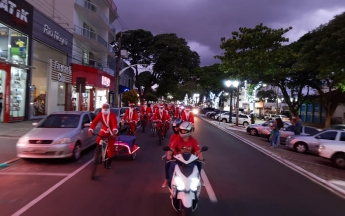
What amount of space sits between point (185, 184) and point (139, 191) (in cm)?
216

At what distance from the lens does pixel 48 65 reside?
24.7 metres

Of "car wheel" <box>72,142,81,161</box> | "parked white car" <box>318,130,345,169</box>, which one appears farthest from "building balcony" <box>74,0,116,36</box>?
"parked white car" <box>318,130,345,169</box>

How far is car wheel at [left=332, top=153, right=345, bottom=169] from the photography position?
11.4 meters

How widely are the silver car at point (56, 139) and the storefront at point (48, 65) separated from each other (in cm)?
1282

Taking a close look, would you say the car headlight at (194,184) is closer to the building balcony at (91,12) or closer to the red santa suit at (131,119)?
the red santa suit at (131,119)

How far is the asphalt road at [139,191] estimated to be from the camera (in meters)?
5.68

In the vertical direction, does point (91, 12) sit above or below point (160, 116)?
above

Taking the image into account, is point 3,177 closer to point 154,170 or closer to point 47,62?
point 154,170

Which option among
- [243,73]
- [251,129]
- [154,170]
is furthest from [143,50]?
[154,170]

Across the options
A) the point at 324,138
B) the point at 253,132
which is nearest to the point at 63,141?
the point at 324,138

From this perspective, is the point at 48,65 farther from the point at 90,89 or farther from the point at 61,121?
the point at 61,121

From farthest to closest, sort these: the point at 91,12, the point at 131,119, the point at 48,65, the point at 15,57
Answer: the point at 91,12 → the point at 48,65 → the point at 15,57 → the point at 131,119

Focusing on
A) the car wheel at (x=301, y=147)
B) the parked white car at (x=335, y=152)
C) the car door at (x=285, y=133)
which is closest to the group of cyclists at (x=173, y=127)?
the parked white car at (x=335, y=152)

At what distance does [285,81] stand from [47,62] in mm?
24736
